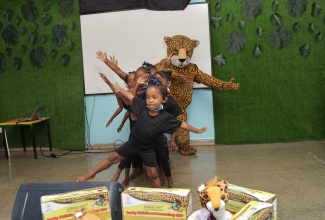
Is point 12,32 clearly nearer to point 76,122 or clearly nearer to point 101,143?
point 76,122

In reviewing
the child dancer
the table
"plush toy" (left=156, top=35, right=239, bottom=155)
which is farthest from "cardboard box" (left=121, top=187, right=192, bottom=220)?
the table

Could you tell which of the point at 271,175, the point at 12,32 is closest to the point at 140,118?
the point at 271,175

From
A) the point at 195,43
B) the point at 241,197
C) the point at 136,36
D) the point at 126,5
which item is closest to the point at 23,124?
the point at 136,36

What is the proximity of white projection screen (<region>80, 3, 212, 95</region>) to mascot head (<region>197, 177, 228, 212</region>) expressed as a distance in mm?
3295

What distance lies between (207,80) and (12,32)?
2965 mm

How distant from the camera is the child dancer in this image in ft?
8.75

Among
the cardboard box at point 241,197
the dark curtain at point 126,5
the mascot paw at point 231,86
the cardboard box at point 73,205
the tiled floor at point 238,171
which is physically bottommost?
the tiled floor at point 238,171

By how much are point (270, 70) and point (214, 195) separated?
Answer: 353cm

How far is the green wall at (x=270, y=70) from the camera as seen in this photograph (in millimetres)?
4648

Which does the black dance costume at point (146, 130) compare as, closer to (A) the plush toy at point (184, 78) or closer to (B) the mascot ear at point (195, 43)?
(A) the plush toy at point (184, 78)

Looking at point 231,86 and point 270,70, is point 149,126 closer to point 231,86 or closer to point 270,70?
point 231,86

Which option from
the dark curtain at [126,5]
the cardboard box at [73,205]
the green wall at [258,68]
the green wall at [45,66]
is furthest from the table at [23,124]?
the cardboard box at [73,205]

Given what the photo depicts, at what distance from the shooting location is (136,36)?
4891 millimetres

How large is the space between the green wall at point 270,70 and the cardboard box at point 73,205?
3503 millimetres
